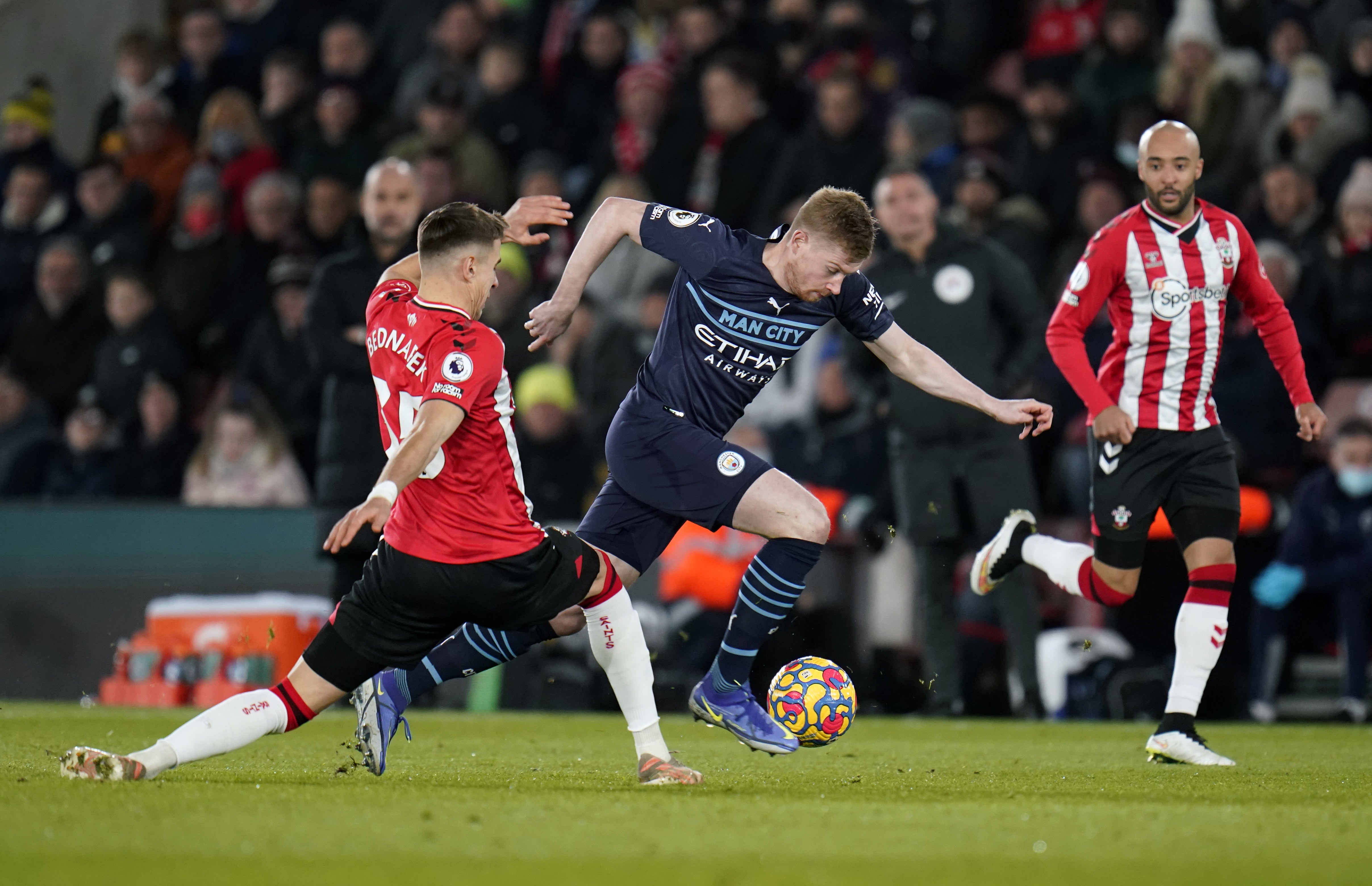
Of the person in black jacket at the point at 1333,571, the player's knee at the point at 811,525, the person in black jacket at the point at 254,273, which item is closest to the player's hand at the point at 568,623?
the player's knee at the point at 811,525

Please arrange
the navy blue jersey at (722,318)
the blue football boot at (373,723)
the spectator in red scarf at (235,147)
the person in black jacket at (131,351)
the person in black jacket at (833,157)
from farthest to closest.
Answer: the spectator in red scarf at (235,147)
the person in black jacket at (131,351)
the person in black jacket at (833,157)
the navy blue jersey at (722,318)
the blue football boot at (373,723)

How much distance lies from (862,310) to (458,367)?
6.08ft

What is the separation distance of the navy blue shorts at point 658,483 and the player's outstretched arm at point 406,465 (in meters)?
1.29

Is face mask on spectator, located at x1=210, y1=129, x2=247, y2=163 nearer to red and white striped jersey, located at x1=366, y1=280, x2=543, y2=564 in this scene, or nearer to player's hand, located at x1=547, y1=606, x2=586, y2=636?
player's hand, located at x1=547, y1=606, x2=586, y2=636

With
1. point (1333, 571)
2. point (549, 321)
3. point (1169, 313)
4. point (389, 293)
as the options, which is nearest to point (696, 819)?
point (389, 293)

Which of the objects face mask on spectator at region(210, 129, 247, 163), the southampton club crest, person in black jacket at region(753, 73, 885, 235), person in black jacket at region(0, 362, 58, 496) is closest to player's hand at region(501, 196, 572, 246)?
the southampton club crest

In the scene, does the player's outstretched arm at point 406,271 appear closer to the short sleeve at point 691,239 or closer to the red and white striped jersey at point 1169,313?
the short sleeve at point 691,239

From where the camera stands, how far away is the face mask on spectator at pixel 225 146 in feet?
46.6

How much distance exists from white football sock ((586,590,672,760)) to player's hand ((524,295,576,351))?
3.12ft

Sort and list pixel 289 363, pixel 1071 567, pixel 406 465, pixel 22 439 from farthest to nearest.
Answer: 1. pixel 22 439
2. pixel 289 363
3. pixel 1071 567
4. pixel 406 465

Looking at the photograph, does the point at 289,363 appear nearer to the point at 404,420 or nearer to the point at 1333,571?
the point at 1333,571

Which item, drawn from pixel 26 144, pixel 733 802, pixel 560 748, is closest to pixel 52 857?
pixel 733 802

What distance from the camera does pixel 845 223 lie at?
564 centimetres

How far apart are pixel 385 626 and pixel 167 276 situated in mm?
9505
